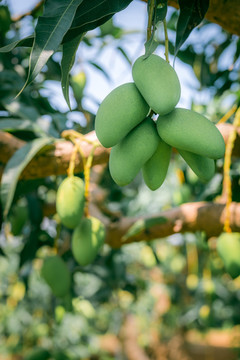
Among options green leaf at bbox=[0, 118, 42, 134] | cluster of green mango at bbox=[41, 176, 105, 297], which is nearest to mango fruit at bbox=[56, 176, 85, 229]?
cluster of green mango at bbox=[41, 176, 105, 297]

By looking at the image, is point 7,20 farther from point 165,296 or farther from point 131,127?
point 165,296

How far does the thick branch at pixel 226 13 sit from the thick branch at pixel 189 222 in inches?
20.1

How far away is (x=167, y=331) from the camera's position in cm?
374

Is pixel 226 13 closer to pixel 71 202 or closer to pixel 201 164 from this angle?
pixel 201 164

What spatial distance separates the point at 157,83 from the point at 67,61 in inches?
5.0

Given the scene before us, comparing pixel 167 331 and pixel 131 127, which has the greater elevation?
pixel 131 127

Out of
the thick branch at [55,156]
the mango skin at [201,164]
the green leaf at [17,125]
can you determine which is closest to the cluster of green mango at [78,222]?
the thick branch at [55,156]

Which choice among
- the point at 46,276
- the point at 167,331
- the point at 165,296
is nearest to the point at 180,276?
the point at 165,296

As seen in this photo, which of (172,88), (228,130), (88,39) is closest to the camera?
(172,88)

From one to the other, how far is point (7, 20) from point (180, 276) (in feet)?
8.58

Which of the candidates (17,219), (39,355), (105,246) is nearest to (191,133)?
(17,219)

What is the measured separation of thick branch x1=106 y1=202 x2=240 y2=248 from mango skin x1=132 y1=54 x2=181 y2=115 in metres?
0.66

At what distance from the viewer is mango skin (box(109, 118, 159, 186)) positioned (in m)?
0.47

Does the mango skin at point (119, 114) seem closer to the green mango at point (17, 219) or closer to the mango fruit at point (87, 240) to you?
the mango fruit at point (87, 240)
